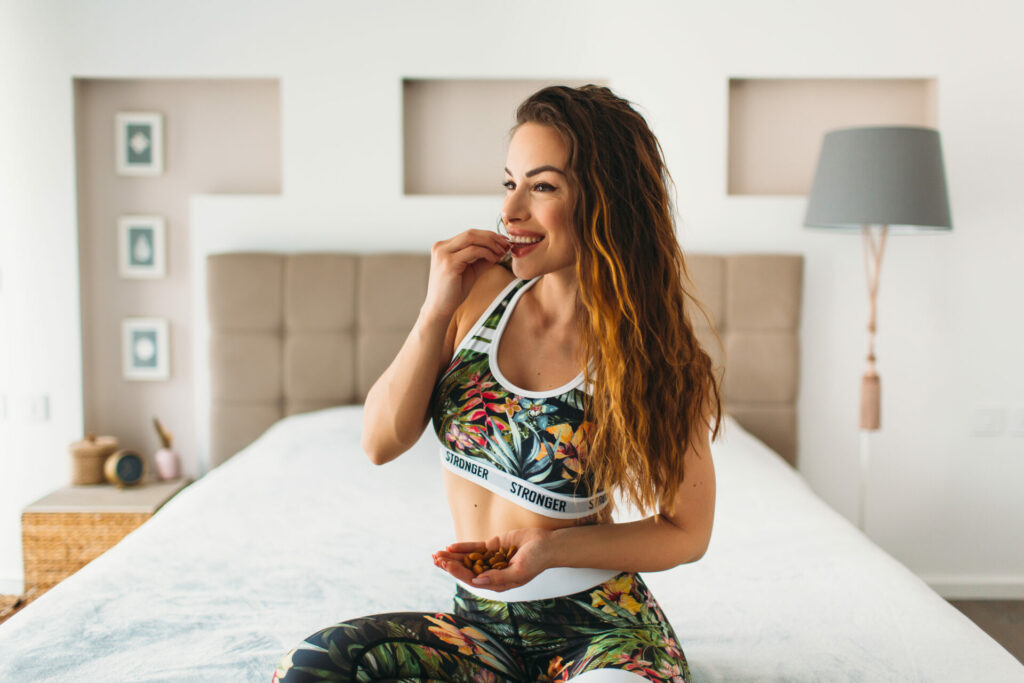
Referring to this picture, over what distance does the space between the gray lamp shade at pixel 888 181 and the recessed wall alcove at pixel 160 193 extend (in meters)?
1.89

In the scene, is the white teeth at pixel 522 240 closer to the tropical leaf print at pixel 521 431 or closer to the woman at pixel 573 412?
the woman at pixel 573 412

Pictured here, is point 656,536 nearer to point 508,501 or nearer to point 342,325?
point 508,501

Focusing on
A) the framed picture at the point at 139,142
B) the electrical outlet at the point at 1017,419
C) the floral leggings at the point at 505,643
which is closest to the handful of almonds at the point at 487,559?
the floral leggings at the point at 505,643

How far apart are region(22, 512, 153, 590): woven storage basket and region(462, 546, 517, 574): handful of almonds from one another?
1907mm

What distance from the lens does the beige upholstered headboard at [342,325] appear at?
2.78m

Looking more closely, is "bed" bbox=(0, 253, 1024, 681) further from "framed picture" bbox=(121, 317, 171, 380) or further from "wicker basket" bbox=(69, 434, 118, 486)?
"wicker basket" bbox=(69, 434, 118, 486)

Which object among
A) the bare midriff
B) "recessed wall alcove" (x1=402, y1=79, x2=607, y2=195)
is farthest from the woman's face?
"recessed wall alcove" (x1=402, y1=79, x2=607, y2=195)

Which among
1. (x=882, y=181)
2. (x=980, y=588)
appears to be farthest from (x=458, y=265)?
(x=980, y=588)

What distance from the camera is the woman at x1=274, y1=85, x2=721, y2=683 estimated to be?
3.54ft

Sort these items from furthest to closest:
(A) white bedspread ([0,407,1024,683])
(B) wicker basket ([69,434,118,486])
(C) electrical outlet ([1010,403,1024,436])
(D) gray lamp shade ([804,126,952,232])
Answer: (C) electrical outlet ([1010,403,1024,436])
(B) wicker basket ([69,434,118,486])
(D) gray lamp shade ([804,126,952,232])
(A) white bedspread ([0,407,1024,683])

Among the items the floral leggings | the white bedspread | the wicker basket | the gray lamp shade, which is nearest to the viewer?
the floral leggings

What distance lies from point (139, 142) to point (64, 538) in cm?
135

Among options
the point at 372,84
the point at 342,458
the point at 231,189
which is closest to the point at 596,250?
the point at 342,458

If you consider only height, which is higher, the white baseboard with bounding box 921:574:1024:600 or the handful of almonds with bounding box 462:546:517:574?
the handful of almonds with bounding box 462:546:517:574
